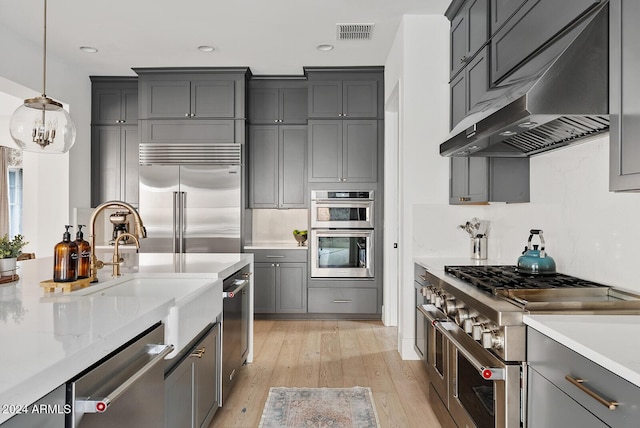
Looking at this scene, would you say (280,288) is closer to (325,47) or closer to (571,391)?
(325,47)

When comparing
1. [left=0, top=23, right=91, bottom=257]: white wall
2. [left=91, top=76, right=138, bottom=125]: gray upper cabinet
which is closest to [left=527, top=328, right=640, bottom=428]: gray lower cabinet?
[left=0, top=23, right=91, bottom=257]: white wall

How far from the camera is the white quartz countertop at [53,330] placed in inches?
34.1

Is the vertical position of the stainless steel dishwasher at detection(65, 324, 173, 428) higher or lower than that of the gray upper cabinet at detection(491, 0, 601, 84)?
lower

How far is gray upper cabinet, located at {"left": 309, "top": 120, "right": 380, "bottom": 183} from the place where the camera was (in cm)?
501

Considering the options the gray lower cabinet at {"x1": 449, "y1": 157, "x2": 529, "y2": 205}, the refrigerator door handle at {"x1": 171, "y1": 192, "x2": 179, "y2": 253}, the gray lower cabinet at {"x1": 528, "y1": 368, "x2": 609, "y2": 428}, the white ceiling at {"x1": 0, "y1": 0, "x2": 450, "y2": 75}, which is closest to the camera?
the gray lower cabinet at {"x1": 528, "y1": 368, "x2": 609, "y2": 428}

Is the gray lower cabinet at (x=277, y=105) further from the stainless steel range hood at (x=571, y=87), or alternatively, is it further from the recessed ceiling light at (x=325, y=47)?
the stainless steel range hood at (x=571, y=87)

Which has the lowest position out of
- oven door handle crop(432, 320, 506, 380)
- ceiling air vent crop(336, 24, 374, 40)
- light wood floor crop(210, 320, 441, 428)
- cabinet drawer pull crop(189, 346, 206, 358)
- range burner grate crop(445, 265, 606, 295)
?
light wood floor crop(210, 320, 441, 428)

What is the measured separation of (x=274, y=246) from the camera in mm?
5348

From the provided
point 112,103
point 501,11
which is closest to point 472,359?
point 501,11

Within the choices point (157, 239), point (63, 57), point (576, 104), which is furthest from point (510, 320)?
point (63, 57)

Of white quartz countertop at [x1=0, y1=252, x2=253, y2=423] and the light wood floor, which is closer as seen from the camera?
white quartz countertop at [x1=0, y1=252, x2=253, y2=423]

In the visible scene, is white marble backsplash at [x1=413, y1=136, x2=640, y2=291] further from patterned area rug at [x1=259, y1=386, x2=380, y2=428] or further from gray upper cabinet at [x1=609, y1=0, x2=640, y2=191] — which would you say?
patterned area rug at [x1=259, y1=386, x2=380, y2=428]

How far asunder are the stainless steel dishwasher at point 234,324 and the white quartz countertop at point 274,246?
1.71m

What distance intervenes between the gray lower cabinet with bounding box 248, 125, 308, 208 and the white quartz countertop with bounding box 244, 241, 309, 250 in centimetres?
48
